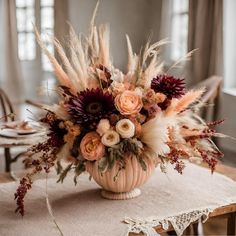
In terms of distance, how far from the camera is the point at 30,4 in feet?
19.1

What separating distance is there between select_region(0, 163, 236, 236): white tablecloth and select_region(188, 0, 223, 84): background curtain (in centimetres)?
271

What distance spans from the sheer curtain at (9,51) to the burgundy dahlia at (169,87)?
14.1ft

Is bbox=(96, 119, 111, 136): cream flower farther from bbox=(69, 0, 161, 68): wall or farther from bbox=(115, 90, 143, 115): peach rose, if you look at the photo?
bbox=(69, 0, 161, 68): wall

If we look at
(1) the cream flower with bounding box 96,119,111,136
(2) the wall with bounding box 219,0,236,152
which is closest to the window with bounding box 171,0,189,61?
(2) the wall with bounding box 219,0,236,152

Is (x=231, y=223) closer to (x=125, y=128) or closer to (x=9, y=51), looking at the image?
(x=125, y=128)

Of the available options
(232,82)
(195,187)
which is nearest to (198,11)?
(232,82)

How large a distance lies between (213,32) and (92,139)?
323 cm

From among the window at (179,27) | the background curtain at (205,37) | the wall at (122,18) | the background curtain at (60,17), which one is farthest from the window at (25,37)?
the background curtain at (205,37)

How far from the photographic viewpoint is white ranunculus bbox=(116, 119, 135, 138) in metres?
1.50

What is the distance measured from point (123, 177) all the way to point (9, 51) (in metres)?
4.37

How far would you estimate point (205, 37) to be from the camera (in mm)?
4609

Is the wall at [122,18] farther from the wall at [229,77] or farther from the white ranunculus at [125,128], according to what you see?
the white ranunculus at [125,128]

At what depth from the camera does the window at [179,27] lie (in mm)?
5276

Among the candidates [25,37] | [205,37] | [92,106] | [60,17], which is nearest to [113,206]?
[92,106]
